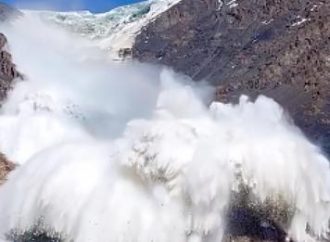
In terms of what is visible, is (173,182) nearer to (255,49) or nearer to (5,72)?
(5,72)

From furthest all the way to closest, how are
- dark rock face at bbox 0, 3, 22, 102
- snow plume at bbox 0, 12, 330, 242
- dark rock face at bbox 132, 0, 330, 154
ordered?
dark rock face at bbox 132, 0, 330, 154
dark rock face at bbox 0, 3, 22, 102
snow plume at bbox 0, 12, 330, 242

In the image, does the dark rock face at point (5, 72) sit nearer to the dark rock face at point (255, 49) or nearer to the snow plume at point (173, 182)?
the dark rock face at point (255, 49)

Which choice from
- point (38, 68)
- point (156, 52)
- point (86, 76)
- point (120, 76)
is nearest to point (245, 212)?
point (38, 68)

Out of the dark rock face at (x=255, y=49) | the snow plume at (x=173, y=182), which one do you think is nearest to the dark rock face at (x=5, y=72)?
the dark rock face at (x=255, y=49)

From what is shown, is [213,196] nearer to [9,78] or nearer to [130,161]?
[130,161]

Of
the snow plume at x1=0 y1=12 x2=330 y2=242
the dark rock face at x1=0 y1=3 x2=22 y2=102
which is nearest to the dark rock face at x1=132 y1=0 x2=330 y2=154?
the dark rock face at x1=0 y1=3 x2=22 y2=102

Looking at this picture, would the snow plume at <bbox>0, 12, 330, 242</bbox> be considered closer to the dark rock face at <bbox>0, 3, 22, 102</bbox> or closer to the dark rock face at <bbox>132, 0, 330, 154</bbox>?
the dark rock face at <bbox>0, 3, 22, 102</bbox>

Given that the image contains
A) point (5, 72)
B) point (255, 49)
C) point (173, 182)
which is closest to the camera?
point (173, 182)

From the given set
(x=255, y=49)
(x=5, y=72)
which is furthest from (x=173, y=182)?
(x=255, y=49)
